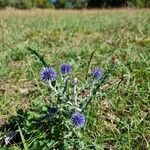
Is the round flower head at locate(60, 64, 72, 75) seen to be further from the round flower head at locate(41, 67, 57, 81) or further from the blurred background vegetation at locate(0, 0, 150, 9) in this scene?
the blurred background vegetation at locate(0, 0, 150, 9)

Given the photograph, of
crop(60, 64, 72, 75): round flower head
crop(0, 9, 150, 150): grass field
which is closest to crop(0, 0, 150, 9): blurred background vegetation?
crop(0, 9, 150, 150): grass field

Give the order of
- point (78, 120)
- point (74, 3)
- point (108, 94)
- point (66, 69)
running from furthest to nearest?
point (74, 3), point (108, 94), point (66, 69), point (78, 120)

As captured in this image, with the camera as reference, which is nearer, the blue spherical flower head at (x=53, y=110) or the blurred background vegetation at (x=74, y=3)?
the blue spherical flower head at (x=53, y=110)

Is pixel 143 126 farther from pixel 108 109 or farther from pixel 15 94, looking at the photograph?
pixel 15 94

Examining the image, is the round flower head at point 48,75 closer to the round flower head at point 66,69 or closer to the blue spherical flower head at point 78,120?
the round flower head at point 66,69

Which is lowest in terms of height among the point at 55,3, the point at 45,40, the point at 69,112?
the point at 55,3

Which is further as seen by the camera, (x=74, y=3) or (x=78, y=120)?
(x=74, y=3)

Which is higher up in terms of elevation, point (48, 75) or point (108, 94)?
point (48, 75)

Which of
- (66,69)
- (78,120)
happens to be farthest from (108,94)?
(78,120)

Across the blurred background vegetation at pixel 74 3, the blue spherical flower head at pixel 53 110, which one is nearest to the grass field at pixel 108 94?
the blue spherical flower head at pixel 53 110

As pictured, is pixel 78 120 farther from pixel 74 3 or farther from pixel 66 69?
pixel 74 3

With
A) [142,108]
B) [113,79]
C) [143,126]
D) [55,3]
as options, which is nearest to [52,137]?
[143,126]
